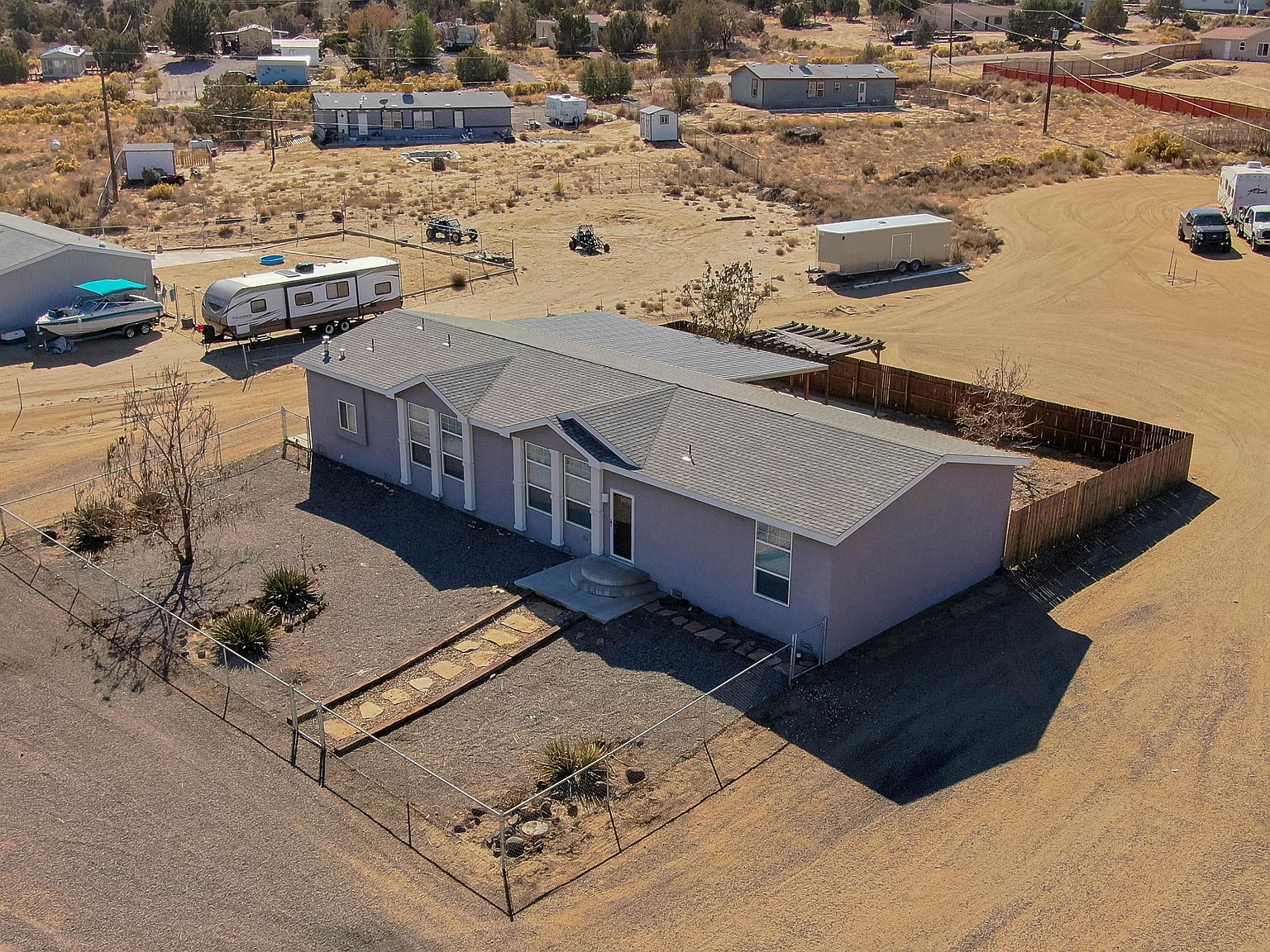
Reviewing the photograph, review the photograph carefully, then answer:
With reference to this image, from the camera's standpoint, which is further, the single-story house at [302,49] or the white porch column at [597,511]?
the single-story house at [302,49]

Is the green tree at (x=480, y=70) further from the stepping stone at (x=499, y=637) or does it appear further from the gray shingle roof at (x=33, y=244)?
the stepping stone at (x=499, y=637)

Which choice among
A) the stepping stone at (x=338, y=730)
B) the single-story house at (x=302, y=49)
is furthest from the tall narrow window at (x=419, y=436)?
the single-story house at (x=302, y=49)

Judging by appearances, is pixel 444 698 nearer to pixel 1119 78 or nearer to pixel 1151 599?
pixel 1151 599

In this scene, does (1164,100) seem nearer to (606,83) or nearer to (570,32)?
(606,83)

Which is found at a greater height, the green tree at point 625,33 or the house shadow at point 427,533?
the green tree at point 625,33

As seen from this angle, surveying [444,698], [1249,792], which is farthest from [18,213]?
[1249,792]

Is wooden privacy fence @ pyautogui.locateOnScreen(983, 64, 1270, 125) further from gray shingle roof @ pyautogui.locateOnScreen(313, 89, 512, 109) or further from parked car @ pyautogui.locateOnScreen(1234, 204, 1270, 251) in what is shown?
gray shingle roof @ pyautogui.locateOnScreen(313, 89, 512, 109)

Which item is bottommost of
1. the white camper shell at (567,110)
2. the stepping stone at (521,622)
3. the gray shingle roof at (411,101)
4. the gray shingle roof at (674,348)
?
the stepping stone at (521,622)

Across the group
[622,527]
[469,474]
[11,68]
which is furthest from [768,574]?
[11,68]
